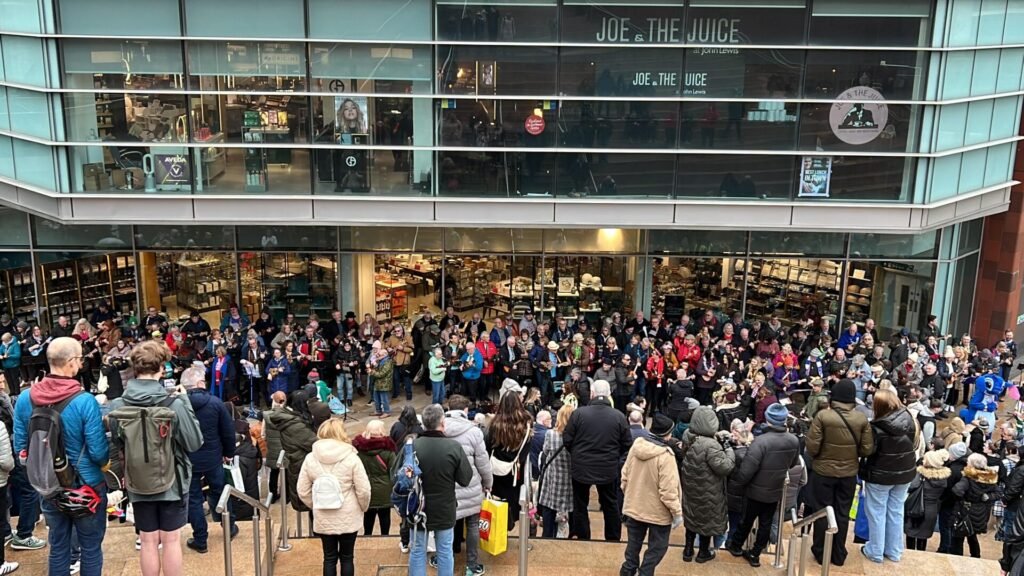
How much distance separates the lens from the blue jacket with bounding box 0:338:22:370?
1647 centimetres

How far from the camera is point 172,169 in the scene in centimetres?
1691

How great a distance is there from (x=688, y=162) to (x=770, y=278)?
420cm

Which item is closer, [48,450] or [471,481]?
[48,450]

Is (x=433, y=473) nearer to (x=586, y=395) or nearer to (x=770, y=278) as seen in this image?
(x=586, y=395)

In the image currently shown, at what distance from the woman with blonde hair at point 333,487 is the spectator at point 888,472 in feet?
15.1

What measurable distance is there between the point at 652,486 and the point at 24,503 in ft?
18.8

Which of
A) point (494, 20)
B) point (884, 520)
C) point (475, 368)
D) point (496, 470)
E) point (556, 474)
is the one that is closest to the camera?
point (884, 520)

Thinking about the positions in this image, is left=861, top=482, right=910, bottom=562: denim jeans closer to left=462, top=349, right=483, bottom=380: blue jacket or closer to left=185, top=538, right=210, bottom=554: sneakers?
left=185, top=538, right=210, bottom=554: sneakers

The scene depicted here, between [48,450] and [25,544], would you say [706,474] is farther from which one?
[25,544]

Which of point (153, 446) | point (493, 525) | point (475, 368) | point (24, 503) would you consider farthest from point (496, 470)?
point (475, 368)

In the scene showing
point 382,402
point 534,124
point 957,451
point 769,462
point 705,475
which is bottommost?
point 382,402

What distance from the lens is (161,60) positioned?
1648 cm

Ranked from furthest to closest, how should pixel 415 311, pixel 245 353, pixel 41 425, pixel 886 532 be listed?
pixel 415 311 < pixel 245 353 < pixel 886 532 < pixel 41 425

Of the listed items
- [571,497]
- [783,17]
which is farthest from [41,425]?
[783,17]
